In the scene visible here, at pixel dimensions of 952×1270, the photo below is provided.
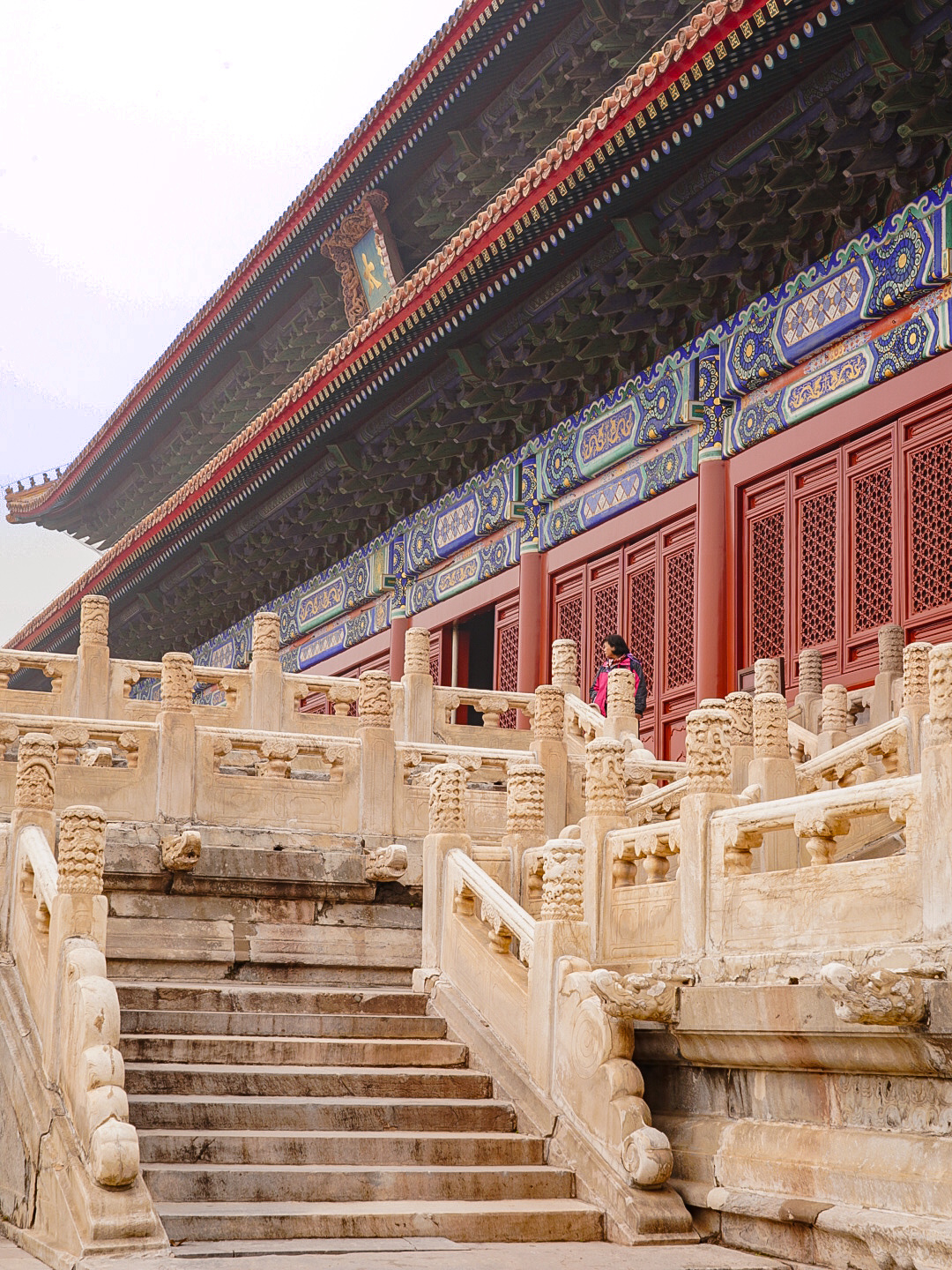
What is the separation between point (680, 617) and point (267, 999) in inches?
247

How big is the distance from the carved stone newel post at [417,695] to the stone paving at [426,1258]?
249 inches

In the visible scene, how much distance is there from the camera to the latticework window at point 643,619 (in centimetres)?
1374

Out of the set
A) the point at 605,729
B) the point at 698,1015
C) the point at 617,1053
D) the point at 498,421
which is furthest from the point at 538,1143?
the point at 498,421

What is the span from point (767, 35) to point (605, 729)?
14.4 feet

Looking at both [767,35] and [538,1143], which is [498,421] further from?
[538,1143]

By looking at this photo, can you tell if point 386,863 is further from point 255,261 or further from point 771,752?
point 255,261

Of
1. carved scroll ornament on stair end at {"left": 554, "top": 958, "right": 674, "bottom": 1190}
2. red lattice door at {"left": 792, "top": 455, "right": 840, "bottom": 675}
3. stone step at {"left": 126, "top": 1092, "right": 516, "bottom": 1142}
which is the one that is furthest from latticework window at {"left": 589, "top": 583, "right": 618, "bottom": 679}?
carved scroll ornament on stair end at {"left": 554, "top": 958, "right": 674, "bottom": 1190}

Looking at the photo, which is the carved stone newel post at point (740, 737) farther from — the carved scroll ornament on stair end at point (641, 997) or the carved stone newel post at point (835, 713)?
the carved scroll ornament on stair end at point (641, 997)

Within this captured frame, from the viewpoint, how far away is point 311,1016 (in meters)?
7.80

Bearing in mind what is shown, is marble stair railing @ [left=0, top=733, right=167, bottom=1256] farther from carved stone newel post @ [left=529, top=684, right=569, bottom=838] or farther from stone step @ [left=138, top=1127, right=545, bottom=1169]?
carved stone newel post @ [left=529, top=684, right=569, bottom=838]

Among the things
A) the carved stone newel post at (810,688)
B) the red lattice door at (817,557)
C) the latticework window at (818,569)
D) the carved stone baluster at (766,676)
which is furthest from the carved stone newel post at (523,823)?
the latticework window at (818,569)

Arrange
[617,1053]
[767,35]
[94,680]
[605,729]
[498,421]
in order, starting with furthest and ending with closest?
[498,421]
[94,680]
[605,729]
[767,35]
[617,1053]

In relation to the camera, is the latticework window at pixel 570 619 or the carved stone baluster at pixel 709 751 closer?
the carved stone baluster at pixel 709 751

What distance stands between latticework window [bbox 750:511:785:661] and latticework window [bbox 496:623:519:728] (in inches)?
140
